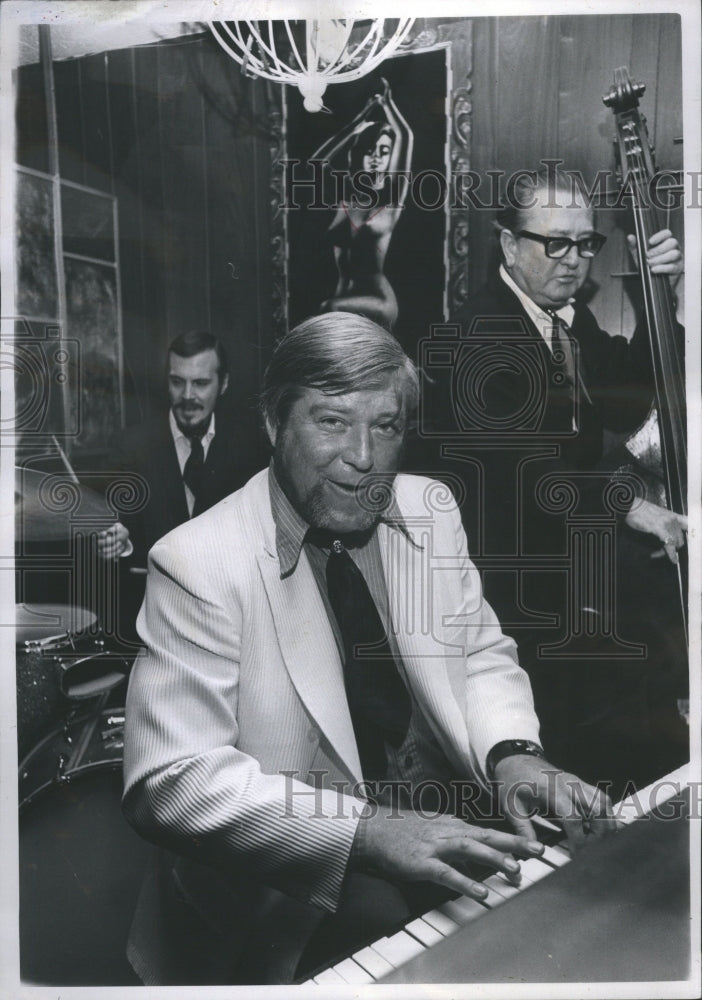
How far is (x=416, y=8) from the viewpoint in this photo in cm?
192

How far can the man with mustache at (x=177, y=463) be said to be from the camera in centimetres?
194

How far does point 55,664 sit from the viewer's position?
1.97m

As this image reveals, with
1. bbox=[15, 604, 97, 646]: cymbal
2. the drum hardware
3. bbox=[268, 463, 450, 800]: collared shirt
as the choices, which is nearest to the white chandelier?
bbox=[268, 463, 450, 800]: collared shirt

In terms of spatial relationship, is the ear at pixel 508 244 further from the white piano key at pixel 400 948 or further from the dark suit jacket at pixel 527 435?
the white piano key at pixel 400 948

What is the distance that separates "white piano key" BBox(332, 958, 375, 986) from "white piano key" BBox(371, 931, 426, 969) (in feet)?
0.22

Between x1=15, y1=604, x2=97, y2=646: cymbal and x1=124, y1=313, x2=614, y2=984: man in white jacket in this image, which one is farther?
x1=15, y1=604, x2=97, y2=646: cymbal

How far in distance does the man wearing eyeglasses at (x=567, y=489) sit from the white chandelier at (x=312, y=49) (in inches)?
17.6

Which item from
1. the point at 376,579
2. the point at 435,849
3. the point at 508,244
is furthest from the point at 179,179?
the point at 435,849

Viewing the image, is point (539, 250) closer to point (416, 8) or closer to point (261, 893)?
point (416, 8)

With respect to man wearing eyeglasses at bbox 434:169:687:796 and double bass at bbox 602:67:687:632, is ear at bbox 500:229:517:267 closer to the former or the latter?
man wearing eyeglasses at bbox 434:169:687:796

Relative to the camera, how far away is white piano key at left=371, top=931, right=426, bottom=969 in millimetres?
1824

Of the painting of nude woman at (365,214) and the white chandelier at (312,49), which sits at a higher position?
the white chandelier at (312,49)

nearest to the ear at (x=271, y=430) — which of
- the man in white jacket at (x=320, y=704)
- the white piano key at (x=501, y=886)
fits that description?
the man in white jacket at (x=320, y=704)

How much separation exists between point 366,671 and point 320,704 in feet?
0.41
